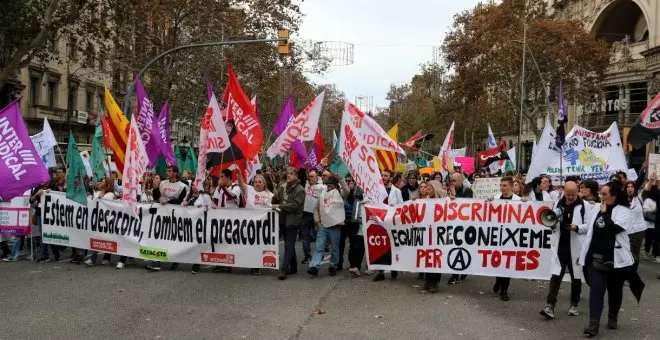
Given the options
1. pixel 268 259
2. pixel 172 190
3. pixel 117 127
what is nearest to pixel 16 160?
pixel 117 127

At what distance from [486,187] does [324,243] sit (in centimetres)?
574

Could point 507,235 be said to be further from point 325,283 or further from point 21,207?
point 21,207

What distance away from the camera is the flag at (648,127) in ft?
42.1

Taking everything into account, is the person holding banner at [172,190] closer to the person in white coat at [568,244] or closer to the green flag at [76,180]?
the green flag at [76,180]

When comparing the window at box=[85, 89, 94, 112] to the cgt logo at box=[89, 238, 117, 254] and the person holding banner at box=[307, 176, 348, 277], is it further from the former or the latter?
the person holding banner at box=[307, 176, 348, 277]

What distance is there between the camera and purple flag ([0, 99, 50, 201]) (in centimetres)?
1009

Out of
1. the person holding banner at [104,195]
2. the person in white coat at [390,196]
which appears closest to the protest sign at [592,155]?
the person in white coat at [390,196]

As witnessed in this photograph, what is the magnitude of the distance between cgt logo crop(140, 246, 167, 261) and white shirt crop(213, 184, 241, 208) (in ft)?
3.82

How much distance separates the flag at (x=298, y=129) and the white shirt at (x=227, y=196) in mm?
1665

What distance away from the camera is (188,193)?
11945 millimetres

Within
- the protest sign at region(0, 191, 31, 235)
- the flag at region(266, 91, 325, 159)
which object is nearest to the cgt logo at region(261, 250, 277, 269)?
the flag at region(266, 91, 325, 159)

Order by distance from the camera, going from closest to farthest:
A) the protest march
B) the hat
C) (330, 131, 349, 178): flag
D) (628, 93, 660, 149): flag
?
the protest march, the hat, (628, 93, 660, 149): flag, (330, 131, 349, 178): flag

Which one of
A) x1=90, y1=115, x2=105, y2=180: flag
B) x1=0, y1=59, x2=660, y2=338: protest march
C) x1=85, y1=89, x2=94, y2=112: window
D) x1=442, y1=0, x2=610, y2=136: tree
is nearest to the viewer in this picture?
x1=0, y1=59, x2=660, y2=338: protest march

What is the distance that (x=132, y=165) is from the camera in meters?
10.9
